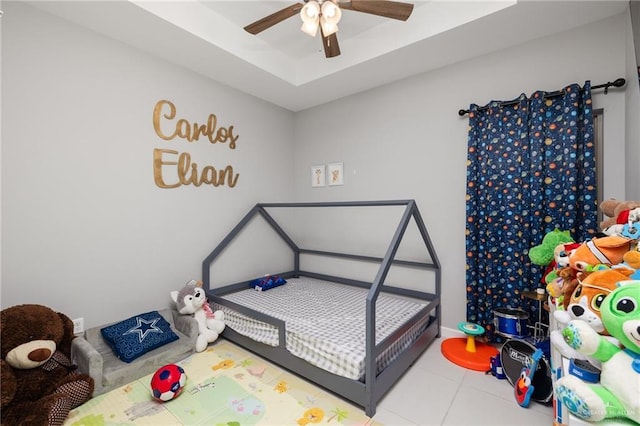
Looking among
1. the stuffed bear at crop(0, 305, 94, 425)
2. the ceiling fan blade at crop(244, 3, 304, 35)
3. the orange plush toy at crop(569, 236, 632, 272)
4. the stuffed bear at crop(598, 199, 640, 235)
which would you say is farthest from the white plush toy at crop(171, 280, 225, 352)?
the stuffed bear at crop(598, 199, 640, 235)

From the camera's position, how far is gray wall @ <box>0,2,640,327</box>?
6.03 feet

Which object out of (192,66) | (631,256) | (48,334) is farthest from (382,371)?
(192,66)

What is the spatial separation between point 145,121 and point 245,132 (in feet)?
3.42

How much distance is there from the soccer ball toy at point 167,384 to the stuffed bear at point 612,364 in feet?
6.37

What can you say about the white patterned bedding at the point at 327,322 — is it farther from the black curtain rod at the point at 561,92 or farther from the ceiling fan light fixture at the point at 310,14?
the ceiling fan light fixture at the point at 310,14

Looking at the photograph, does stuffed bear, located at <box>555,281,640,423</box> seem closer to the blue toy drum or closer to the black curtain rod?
the blue toy drum

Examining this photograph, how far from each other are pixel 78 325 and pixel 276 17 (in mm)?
2519

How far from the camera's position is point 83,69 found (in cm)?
205

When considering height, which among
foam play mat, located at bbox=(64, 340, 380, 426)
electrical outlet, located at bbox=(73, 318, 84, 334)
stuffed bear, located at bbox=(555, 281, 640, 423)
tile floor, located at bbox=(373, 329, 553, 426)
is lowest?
tile floor, located at bbox=(373, 329, 553, 426)

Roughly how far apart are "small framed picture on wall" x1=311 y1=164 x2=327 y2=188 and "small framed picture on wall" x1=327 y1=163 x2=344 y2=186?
78 mm

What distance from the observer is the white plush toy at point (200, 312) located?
237 cm

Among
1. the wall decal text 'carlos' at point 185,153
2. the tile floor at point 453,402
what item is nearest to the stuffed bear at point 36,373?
the wall decal text 'carlos' at point 185,153

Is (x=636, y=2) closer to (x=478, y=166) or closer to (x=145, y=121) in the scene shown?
(x=478, y=166)

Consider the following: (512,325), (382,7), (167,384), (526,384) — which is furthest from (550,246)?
(167,384)
